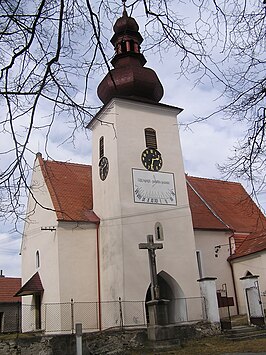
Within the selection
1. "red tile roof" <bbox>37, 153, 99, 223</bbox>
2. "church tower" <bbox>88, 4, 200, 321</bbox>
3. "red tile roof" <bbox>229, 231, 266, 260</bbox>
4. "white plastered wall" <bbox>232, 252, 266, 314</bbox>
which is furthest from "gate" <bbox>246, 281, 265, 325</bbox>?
"red tile roof" <bbox>37, 153, 99, 223</bbox>

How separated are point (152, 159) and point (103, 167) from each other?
225 centimetres

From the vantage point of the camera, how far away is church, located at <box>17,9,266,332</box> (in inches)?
661

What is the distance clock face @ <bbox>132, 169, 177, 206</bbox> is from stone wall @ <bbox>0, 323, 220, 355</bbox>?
535 centimetres

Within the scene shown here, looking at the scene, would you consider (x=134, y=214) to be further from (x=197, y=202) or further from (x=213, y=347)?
(x=197, y=202)

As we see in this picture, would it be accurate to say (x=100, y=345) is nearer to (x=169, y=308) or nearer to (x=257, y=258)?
(x=169, y=308)

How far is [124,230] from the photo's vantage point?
17.0 m

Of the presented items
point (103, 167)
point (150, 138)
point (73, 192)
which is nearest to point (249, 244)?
point (150, 138)

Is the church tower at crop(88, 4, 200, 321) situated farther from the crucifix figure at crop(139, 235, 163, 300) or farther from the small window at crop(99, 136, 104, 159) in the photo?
the crucifix figure at crop(139, 235, 163, 300)

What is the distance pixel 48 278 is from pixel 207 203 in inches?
378

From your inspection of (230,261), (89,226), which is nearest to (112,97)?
(89,226)

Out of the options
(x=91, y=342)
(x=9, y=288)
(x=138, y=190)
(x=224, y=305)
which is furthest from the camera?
(x=9, y=288)

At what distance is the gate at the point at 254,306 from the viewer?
16.0 metres

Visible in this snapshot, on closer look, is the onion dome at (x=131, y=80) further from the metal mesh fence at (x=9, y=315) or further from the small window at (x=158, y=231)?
the metal mesh fence at (x=9, y=315)

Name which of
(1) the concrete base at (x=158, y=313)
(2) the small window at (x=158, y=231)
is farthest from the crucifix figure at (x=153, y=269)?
(2) the small window at (x=158, y=231)
